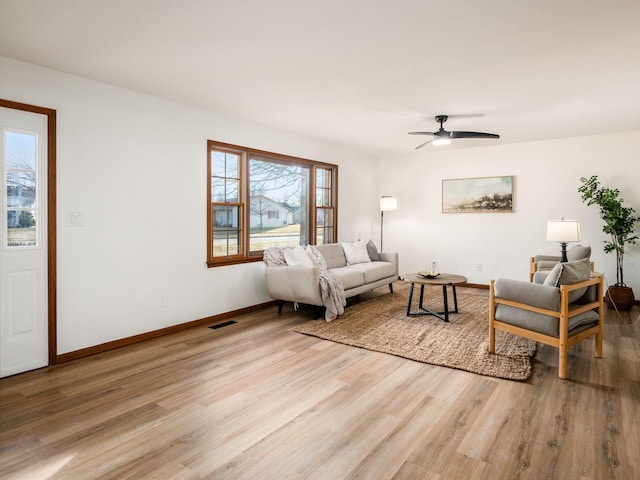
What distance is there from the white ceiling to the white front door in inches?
25.2

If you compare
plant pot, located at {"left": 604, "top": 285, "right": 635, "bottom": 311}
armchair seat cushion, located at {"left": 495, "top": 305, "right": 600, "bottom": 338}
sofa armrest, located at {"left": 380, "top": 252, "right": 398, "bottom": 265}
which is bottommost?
plant pot, located at {"left": 604, "top": 285, "right": 635, "bottom": 311}

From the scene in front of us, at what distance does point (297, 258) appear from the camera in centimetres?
497

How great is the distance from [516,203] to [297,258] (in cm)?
396

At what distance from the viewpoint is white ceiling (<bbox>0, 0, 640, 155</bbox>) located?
7.68 ft

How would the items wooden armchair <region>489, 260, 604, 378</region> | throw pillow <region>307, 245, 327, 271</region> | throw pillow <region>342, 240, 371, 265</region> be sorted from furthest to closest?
throw pillow <region>342, 240, 371, 265</region>, throw pillow <region>307, 245, 327, 271</region>, wooden armchair <region>489, 260, 604, 378</region>

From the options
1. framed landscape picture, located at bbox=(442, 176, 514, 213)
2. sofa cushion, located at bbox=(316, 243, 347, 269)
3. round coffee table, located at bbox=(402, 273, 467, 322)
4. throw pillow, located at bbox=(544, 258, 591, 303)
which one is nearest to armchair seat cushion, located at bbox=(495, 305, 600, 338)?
throw pillow, located at bbox=(544, 258, 591, 303)

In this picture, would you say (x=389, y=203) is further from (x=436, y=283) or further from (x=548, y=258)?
(x=436, y=283)

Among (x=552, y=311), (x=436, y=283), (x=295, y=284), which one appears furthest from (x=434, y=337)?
(x=295, y=284)

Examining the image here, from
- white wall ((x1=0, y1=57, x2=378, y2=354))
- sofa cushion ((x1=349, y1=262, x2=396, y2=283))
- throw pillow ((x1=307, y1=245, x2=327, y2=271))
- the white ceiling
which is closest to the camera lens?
the white ceiling

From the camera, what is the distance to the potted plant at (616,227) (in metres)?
5.18

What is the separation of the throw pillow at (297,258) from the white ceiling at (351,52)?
1.72m

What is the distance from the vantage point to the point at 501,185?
21.5 ft

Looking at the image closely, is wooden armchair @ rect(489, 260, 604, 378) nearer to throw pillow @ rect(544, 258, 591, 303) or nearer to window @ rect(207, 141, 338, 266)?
throw pillow @ rect(544, 258, 591, 303)

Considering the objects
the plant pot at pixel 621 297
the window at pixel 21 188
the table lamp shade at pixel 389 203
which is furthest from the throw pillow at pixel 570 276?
the window at pixel 21 188
